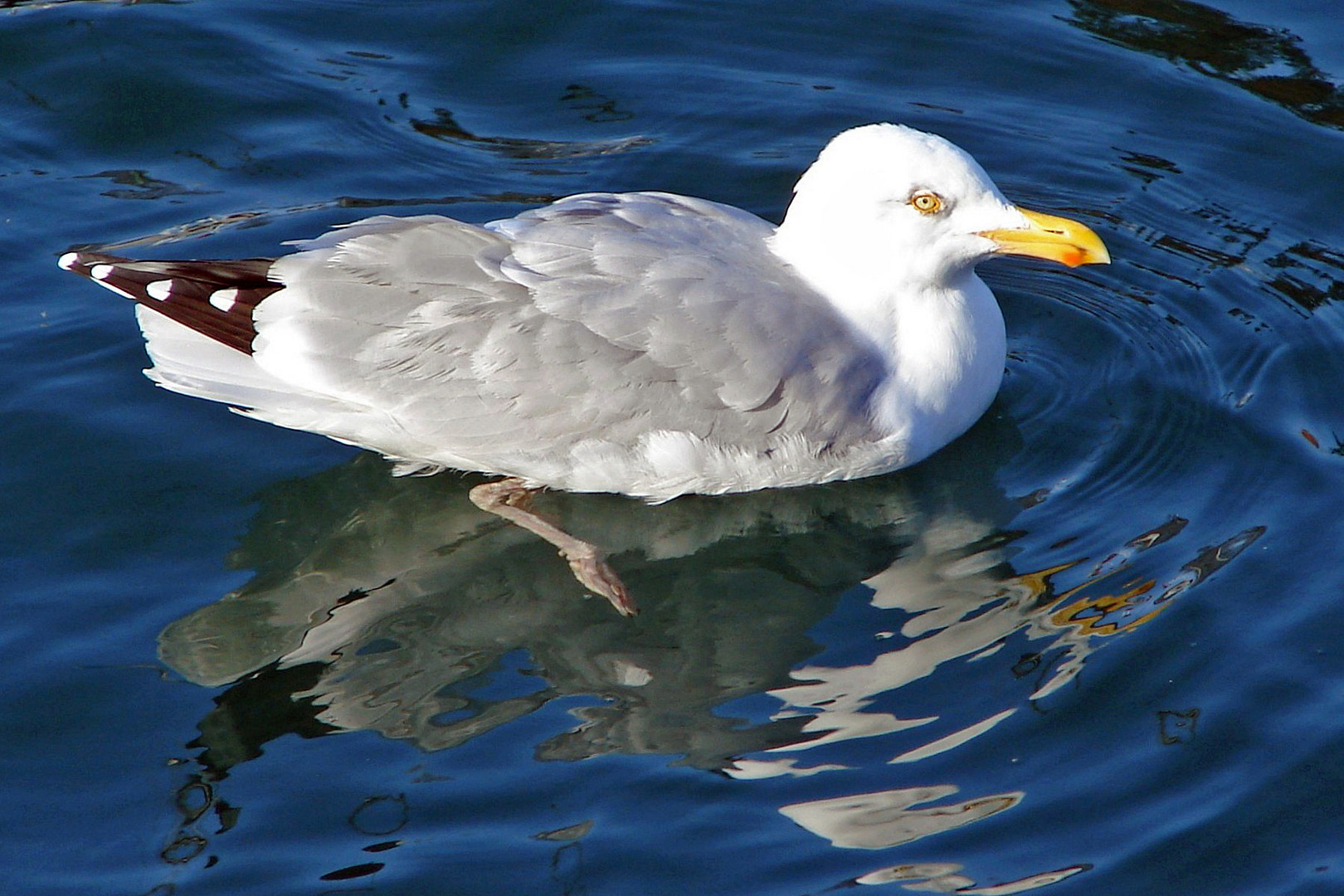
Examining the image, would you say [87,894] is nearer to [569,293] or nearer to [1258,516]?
[569,293]

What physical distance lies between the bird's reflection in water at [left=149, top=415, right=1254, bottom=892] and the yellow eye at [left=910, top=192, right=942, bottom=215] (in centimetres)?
111

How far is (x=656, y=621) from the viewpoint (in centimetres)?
614

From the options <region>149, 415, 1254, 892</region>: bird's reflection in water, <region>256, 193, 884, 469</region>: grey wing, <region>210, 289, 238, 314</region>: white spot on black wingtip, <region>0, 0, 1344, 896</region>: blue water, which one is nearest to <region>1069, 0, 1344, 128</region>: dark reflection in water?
<region>0, 0, 1344, 896</region>: blue water

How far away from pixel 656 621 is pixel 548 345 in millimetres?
1104

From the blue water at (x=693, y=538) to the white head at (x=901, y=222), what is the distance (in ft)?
2.86

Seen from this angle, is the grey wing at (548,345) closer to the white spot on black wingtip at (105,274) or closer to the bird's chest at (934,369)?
the bird's chest at (934,369)

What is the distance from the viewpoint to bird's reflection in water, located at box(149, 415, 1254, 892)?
18.0 feet

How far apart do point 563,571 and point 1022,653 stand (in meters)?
1.76

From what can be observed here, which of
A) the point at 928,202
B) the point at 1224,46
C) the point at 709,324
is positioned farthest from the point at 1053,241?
the point at 1224,46

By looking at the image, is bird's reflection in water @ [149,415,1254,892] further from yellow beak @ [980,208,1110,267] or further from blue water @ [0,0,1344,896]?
yellow beak @ [980,208,1110,267]

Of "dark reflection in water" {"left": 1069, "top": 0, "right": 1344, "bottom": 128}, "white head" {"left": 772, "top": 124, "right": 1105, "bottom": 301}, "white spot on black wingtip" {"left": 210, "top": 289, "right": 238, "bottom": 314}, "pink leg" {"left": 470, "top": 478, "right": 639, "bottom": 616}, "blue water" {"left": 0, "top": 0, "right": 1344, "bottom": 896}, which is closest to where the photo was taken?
"blue water" {"left": 0, "top": 0, "right": 1344, "bottom": 896}

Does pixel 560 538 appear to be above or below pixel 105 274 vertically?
below

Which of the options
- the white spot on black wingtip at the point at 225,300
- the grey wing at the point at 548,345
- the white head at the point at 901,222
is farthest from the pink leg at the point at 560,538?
the white head at the point at 901,222

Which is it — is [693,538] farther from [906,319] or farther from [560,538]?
[906,319]
